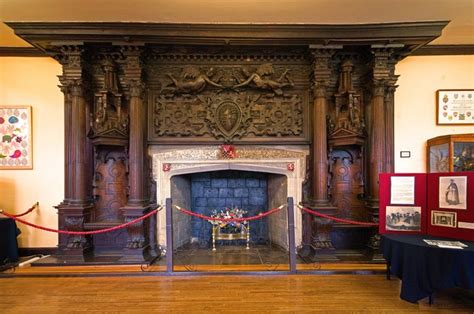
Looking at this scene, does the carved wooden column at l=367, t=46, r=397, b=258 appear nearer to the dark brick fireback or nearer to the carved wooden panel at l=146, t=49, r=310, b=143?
the carved wooden panel at l=146, t=49, r=310, b=143

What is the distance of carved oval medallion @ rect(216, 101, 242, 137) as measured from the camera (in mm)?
3703

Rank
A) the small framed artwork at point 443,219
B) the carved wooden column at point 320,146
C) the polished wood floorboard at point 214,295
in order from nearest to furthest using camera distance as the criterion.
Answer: the polished wood floorboard at point 214,295 → the small framed artwork at point 443,219 → the carved wooden column at point 320,146

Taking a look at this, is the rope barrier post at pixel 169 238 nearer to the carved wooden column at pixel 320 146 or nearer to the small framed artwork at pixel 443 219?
the carved wooden column at pixel 320 146

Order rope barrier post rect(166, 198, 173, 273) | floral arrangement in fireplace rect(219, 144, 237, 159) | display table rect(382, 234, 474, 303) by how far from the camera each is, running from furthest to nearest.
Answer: floral arrangement in fireplace rect(219, 144, 237, 159), rope barrier post rect(166, 198, 173, 273), display table rect(382, 234, 474, 303)

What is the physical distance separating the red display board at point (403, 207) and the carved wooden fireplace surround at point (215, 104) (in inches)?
31.8

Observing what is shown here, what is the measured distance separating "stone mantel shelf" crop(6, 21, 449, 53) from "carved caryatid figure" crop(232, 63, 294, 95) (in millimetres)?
388

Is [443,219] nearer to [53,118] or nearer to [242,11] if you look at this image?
[242,11]

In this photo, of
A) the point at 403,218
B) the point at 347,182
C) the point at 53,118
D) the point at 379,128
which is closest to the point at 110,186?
the point at 53,118

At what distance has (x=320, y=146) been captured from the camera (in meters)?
3.52

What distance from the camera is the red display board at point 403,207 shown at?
8.43 ft

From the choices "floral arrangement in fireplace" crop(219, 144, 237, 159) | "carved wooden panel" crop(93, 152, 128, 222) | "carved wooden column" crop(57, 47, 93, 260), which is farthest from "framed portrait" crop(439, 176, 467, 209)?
"carved wooden column" crop(57, 47, 93, 260)

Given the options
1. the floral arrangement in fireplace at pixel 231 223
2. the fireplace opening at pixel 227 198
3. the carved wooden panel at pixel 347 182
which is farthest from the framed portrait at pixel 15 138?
the carved wooden panel at pixel 347 182

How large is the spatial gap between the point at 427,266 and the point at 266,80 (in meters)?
2.85

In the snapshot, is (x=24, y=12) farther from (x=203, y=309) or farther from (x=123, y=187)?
(x=203, y=309)
